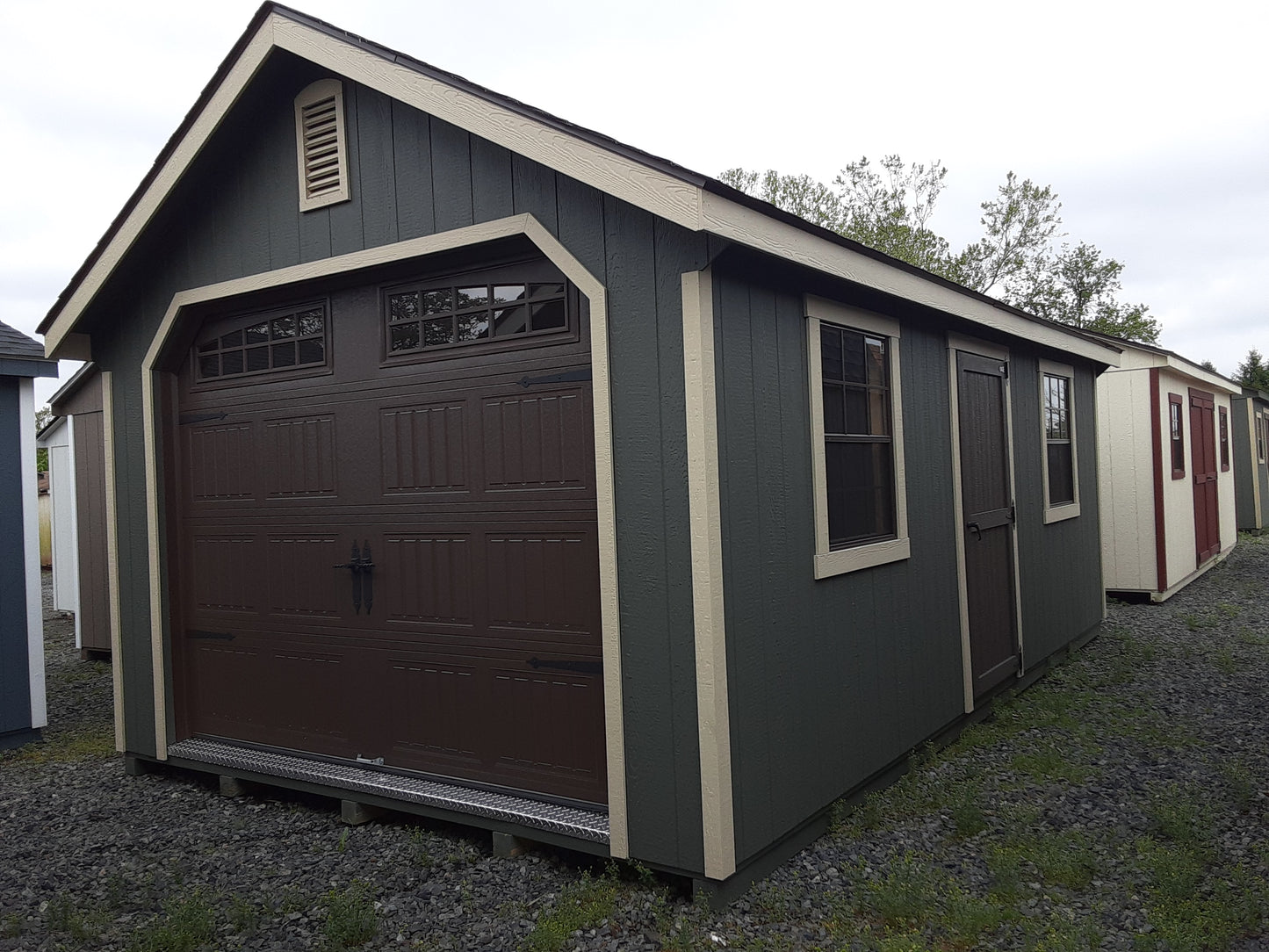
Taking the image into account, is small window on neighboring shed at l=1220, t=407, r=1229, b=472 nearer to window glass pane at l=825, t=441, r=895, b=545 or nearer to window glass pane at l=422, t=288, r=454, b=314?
window glass pane at l=825, t=441, r=895, b=545

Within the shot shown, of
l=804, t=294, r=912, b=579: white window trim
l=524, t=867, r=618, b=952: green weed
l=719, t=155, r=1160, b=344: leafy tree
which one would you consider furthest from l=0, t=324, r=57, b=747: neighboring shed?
l=719, t=155, r=1160, b=344: leafy tree

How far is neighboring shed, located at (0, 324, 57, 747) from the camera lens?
6059 millimetres

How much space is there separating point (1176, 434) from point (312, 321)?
33.1ft

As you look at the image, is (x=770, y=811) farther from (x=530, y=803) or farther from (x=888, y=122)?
Answer: (x=888, y=122)

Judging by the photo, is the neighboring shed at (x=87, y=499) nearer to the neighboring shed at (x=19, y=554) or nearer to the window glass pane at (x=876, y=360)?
the neighboring shed at (x=19, y=554)

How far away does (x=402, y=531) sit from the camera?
175 inches

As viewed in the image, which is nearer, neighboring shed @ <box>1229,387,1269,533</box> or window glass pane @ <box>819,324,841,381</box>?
window glass pane @ <box>819,324,841,381</box>

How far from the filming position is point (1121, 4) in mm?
13570

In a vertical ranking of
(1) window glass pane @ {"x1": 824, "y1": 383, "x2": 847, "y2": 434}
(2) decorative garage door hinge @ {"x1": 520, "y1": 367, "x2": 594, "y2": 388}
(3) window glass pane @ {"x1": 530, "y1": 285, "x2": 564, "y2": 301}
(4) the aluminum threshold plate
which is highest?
(3) window glass pane @ {"x1": 530, "y1": 285, "x2": 564, "y2": 301}

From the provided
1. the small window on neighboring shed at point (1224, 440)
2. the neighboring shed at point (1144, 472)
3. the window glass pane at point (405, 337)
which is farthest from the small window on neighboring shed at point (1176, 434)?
the window glass pane at point (405, 337)

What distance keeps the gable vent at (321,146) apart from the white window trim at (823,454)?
228cm

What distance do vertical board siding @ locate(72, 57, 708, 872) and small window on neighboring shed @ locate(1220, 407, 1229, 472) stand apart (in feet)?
45.1

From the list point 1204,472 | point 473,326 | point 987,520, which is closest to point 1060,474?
point 987,520

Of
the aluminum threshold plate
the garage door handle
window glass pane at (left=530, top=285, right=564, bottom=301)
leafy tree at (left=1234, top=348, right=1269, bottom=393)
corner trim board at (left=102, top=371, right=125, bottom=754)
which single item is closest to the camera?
the aluminum threshold plate
